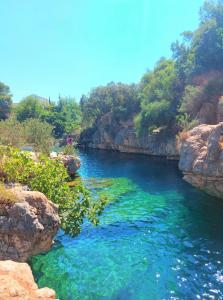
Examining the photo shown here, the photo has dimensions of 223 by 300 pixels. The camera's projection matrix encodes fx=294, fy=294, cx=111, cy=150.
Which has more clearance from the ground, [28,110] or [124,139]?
[28,110]

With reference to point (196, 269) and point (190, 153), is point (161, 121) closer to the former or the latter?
point (190, 153)

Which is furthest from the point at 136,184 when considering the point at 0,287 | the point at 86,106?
the point at 86,106

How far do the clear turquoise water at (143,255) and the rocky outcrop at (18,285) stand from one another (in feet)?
15.6

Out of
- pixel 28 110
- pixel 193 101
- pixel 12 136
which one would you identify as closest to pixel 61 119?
pixel 28 110

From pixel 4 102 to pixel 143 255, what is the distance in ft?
298

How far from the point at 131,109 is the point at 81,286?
172ft

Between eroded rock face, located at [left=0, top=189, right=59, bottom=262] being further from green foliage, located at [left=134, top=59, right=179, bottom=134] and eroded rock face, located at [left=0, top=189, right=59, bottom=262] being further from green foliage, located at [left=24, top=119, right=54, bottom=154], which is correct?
green foliage, located at [left=134, top=59, right=179, bottom=134]

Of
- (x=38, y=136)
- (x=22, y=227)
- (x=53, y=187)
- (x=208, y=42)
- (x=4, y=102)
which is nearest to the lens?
(x=22, y=227)

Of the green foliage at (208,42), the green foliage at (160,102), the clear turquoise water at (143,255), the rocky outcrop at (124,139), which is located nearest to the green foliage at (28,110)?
the rocky outcrop at (124,139)

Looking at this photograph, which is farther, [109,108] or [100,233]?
[109,108]

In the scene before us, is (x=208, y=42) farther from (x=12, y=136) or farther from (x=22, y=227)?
(x=22, y=227)

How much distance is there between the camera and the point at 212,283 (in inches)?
431

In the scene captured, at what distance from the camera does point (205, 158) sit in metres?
20.1

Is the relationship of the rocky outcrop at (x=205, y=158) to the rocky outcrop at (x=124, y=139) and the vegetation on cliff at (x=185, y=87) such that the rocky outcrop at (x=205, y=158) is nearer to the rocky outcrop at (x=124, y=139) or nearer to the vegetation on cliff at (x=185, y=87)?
the vegetation on cliff at (x=185, y=87)
